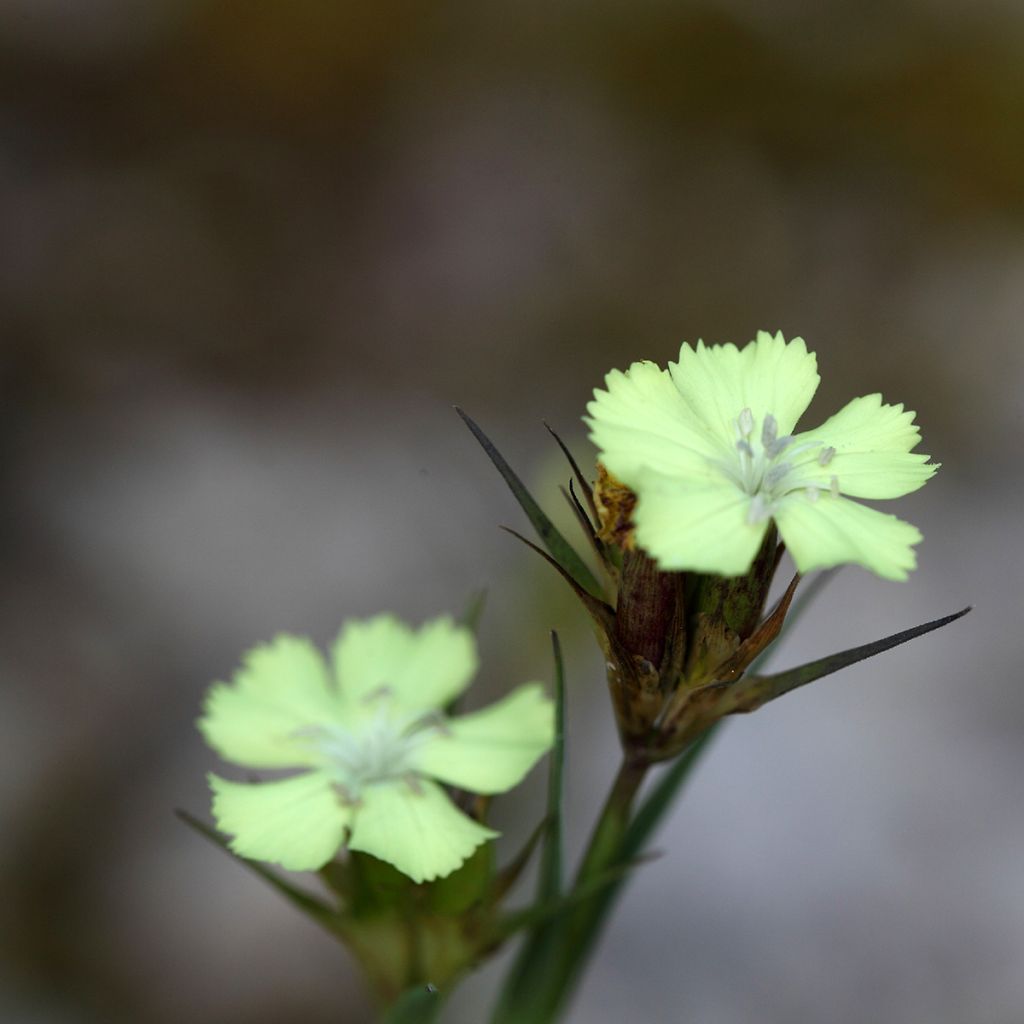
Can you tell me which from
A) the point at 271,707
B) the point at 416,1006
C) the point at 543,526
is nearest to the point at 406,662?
the point at 271,707

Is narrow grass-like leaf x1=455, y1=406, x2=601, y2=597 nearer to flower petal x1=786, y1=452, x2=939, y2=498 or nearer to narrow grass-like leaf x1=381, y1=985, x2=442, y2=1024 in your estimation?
flower petal x1=786, y1=452, x2=939, y2=498

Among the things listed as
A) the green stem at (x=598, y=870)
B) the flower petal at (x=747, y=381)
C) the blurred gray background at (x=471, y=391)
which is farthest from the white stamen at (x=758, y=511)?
the blurred gray background at (x=471, y=391)

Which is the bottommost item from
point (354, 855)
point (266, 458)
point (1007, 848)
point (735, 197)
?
point (354, 855)

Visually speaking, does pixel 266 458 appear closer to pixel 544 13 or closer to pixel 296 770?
pixel 296 770

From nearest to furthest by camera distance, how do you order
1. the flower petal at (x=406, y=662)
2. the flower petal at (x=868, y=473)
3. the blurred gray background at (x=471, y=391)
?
1. the flower petal at (x=868, y=473)
2. the flower petal at (x=406, y=662)
3. the blurred gray background at (x=471, y=391)

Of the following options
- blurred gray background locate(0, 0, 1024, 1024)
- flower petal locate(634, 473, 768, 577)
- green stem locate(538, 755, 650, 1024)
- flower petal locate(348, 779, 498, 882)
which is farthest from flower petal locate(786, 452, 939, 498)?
blurred gray background locate(0, 0, 1024, 1024)

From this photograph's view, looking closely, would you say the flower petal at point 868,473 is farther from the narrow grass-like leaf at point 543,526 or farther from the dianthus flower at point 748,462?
the narrow grass-like leaf at point 543,526

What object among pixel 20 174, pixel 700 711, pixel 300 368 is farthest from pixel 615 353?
pixel 700 711
